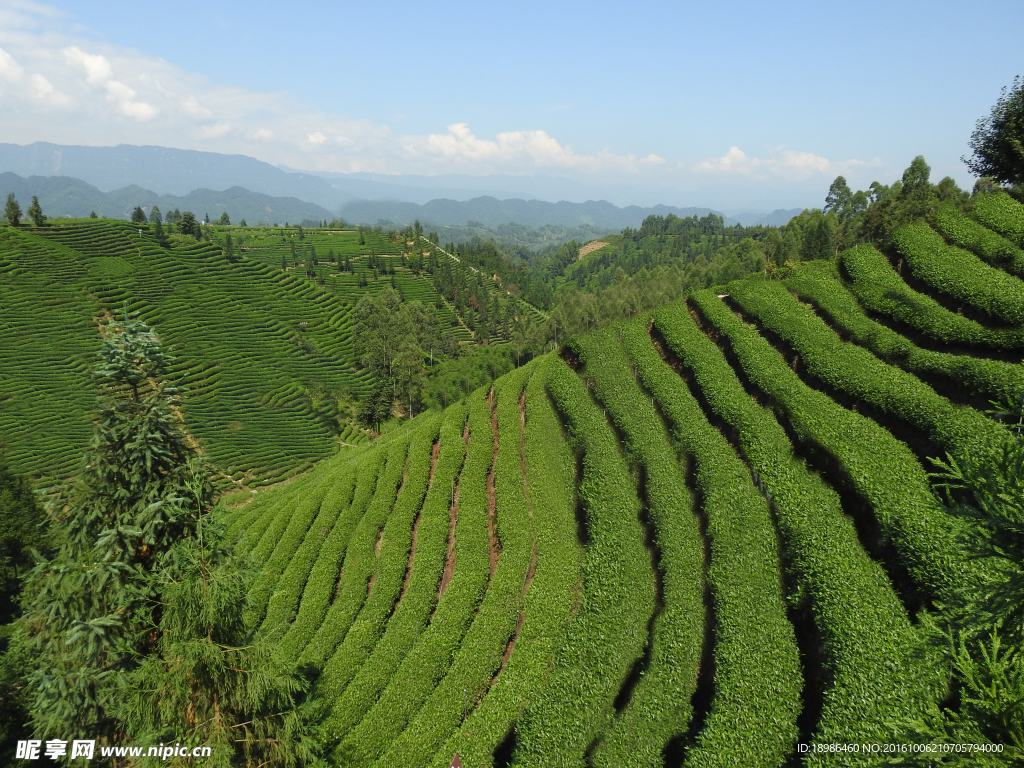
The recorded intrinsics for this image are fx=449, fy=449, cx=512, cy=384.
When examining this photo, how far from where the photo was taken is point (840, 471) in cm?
A: 1795

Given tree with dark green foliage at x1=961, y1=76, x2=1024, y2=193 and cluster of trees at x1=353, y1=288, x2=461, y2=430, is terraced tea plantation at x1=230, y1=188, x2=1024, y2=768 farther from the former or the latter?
cluster of trees at x1=353, y1=288, x2=461, y2=430

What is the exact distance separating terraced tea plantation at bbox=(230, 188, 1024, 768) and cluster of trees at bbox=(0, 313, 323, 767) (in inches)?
96.8

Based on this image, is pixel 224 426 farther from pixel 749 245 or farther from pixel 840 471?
pixel 749 245

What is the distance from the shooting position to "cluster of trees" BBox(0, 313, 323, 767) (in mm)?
8938

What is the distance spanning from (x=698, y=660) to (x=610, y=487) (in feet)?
25.2

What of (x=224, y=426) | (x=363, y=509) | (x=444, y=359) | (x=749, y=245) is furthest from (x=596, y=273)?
(x=363, y=509)

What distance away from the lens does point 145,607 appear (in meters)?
9.44

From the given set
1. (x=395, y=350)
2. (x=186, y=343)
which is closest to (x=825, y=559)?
(x=395, y=350)

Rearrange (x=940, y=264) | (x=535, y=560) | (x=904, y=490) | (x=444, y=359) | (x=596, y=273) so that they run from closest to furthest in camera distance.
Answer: (x=904, y=490) → (x=535, y=560) → (x=940, y=264) → (x=444, y=359) → (x=596, y=273)

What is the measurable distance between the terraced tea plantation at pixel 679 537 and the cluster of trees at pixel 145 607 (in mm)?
2459

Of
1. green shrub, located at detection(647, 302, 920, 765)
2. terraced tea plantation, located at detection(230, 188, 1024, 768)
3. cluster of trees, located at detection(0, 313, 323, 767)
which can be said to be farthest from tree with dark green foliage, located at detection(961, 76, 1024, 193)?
cluster of trees, located at detection(0, 313, 323, 767)

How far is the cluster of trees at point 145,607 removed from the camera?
29.3 ft

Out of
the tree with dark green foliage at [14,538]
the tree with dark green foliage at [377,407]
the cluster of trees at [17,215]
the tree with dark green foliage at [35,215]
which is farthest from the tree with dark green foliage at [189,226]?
the tree with dark green foliage at [14,538]

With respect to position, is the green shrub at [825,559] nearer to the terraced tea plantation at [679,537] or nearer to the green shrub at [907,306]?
the terraced tea plantation at [679,537]
